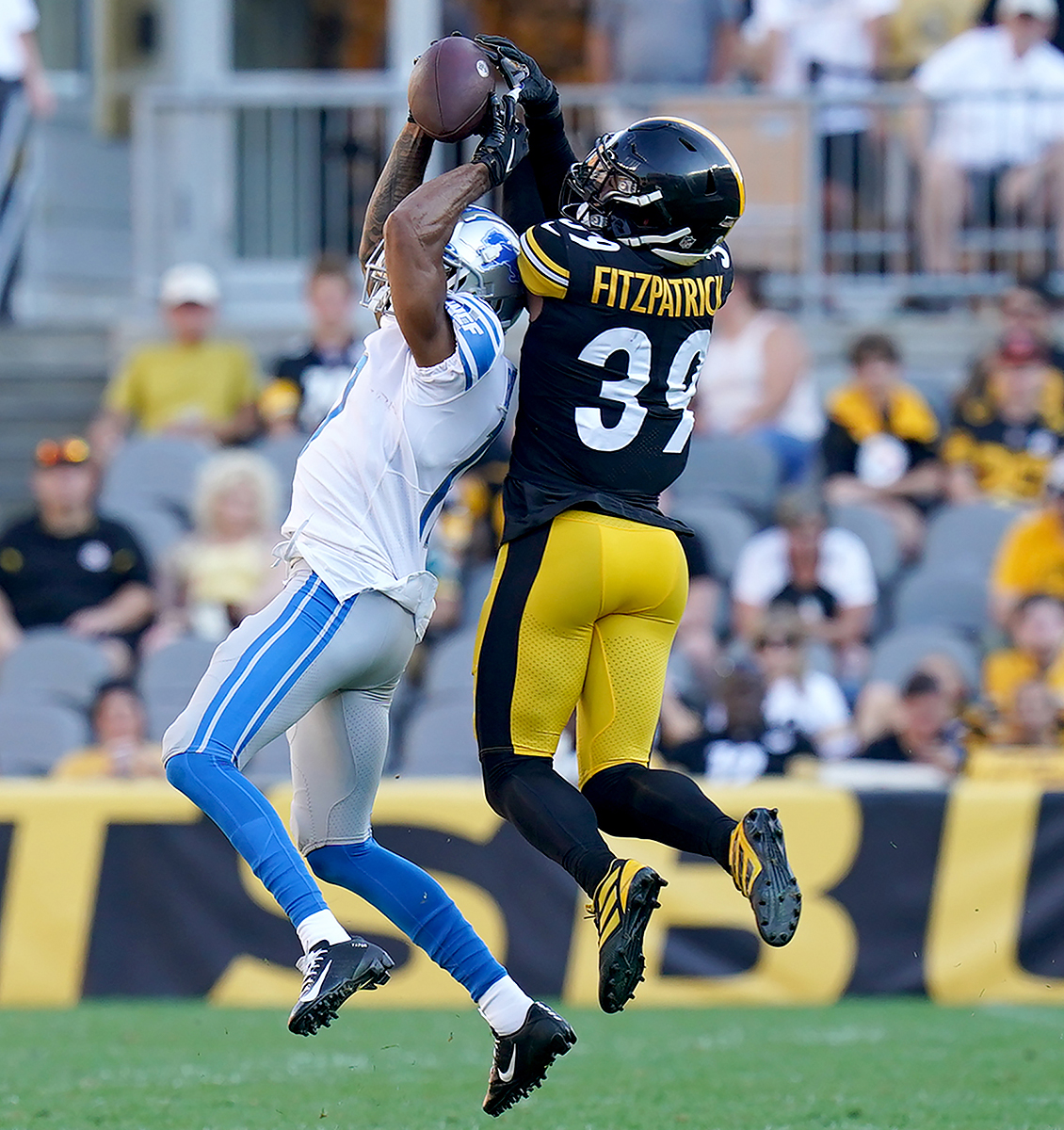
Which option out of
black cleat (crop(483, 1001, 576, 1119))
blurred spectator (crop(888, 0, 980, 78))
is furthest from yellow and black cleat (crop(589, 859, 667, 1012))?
blurred spectator (crop(888, 0, 980, 78))

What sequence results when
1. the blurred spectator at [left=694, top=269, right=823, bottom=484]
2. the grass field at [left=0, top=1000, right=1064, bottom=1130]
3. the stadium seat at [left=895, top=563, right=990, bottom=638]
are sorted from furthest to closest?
the blurred spectator at [left=694, top=269, right=823, bottom=484] → the stadium seat at [left=895, top=563, right=990, bottom=638] → the grass field at [left=0, top=1000, right=1064, bottom=1130]

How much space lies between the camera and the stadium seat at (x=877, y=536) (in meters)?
10.4

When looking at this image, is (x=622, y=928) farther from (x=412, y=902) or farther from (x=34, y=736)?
(x=34, y=736)

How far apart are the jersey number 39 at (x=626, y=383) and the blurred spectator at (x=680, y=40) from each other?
7.30 meters

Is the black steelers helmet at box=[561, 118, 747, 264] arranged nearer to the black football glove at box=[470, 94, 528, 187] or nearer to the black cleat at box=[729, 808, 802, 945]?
the black football glove at box=[470, 94, 528, 187]

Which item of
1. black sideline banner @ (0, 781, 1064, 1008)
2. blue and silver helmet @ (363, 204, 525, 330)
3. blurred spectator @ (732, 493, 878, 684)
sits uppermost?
blue and silver helmet @ (363, 204, 525, 330)

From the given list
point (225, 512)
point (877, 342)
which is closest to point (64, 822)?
point (225, 512)

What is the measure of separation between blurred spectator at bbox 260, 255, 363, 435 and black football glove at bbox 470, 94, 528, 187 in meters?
5.79

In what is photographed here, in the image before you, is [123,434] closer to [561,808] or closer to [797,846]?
[797,846]

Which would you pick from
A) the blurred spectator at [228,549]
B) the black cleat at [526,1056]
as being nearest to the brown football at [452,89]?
the black cleat at [526,1056]

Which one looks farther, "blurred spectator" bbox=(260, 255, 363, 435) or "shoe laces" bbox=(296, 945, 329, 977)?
"blurred spectator" bbox=(260, 255, 363, 435)

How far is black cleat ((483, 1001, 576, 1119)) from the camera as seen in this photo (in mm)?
5316

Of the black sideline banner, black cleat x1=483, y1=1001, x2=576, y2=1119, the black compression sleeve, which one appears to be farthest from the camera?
the black sideline banner

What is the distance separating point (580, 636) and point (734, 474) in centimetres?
574
